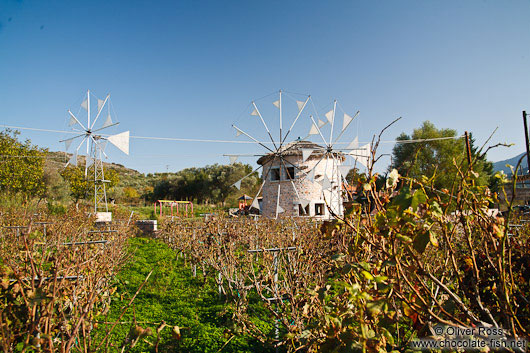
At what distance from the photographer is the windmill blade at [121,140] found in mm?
9620

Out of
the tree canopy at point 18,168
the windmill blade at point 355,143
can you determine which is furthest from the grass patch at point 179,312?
the tree canopy at point 18,168

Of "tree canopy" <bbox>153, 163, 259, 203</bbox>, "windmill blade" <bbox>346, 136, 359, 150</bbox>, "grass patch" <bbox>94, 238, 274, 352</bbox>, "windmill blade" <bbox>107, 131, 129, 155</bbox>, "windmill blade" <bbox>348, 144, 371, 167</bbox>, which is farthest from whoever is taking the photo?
"tree canopy" <bbox>153, 163, 259, 203</bbox>

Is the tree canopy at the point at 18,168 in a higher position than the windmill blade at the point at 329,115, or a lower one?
lower

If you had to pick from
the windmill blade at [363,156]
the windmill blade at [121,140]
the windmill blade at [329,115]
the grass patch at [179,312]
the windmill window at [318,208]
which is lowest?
the grass patch at [179,312]

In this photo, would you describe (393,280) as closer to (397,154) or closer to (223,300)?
(223,300)

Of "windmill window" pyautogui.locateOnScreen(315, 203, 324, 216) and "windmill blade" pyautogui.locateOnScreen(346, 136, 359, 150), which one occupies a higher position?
"windmill blade" pyautogui.locateOnScreen(346, 136, 359, 150)

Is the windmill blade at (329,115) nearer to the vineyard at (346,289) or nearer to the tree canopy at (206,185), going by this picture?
the vineyard at (346,289)

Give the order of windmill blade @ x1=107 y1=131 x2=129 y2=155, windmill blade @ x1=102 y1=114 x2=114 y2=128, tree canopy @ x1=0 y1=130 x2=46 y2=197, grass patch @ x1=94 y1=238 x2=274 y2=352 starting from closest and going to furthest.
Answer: grass patch @ x1=94 y1=238 x2=274 y2=352 < windmill blade @ x1=107 y1=131 x2=129 y2=155 < windmill blade @ x1=102 y1=114 x2=114 y2=128 < tree canopy @ x1=0 y1=130 x2=46 y2=197

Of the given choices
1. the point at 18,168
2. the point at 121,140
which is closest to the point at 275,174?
the point at 121,140

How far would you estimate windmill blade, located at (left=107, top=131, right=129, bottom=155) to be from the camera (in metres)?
9.62

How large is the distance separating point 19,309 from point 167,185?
3922cm

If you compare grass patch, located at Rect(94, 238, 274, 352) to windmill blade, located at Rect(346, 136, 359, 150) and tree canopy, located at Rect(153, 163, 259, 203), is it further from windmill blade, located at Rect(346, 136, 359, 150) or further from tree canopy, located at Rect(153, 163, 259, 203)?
tree canopy, located at Rect(153, 163, 259, 203)

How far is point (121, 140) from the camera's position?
9805mm

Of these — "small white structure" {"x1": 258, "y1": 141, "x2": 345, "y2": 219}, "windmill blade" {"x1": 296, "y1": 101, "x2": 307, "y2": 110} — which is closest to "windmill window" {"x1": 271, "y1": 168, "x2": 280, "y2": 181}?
"small white structure" {"x1": 258, "y1": 141, "x2": 345, "y2": 219}
